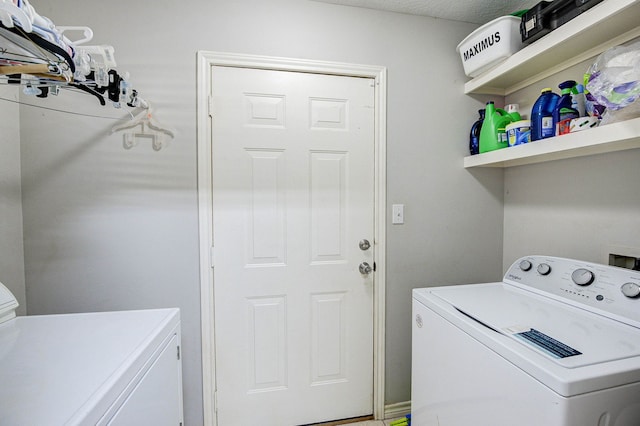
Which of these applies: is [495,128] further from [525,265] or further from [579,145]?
[525,265]

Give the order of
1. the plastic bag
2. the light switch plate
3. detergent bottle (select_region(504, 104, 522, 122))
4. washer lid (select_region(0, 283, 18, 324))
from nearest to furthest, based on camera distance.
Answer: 1. the plastic bag
2. washer lid (select_region(0, 283, 18, 324))
3. detergent bottle (select_region(504, 104, 522, 122))
4. the light switch plate

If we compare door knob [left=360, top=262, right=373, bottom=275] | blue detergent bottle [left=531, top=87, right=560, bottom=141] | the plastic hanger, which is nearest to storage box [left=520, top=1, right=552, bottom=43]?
blue detergent bottle [left=531, top=87, right=560, bottom=141]

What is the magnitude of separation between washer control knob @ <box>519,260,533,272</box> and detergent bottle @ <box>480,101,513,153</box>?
626 millimetres

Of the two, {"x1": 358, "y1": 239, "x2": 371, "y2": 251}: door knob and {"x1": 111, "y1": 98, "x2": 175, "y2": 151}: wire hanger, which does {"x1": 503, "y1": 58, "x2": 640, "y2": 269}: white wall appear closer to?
{"x1": 358, "y1": 239, "x2": 371, "y2": 251}: door knob

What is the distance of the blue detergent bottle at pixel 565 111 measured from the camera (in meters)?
1.18

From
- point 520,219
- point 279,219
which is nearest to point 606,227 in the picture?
point 520,219

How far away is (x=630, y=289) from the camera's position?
93 cm

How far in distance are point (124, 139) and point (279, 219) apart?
34.7 inches

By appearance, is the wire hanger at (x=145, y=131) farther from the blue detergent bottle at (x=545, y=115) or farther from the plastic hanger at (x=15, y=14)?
the blue detergent bottle at (x=545, y=115)

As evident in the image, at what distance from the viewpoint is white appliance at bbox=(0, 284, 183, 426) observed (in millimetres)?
611

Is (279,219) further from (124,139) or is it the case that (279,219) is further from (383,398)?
(383,398)

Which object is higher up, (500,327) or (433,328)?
(500,327)

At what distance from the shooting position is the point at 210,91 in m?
1.45

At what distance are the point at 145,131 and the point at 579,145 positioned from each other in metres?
1.95
